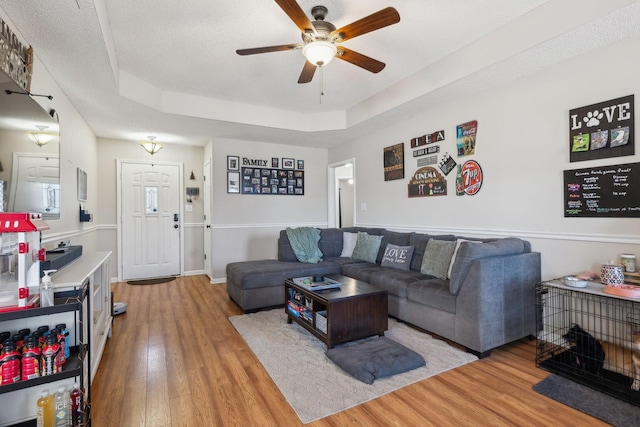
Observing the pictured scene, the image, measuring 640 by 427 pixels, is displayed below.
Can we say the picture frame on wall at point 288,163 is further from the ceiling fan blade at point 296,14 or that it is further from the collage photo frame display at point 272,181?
the ceiling fan blade at point 296,14

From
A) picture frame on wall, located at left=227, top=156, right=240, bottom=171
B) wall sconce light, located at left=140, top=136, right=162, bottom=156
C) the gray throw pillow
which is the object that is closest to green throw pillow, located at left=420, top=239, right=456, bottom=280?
the gray throw pillow

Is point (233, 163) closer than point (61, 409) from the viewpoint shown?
No

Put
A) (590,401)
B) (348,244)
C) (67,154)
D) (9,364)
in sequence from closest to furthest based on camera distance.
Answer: (9,364) → (590,401) → (67,154) → (348,244)

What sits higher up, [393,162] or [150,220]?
[393,162]

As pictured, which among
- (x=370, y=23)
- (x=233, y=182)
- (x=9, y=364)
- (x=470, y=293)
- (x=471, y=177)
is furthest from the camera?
(x=233, y=182)

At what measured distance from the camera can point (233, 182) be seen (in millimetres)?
5109

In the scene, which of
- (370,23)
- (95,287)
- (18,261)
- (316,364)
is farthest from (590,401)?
(95,287)

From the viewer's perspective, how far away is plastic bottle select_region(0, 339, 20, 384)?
4.47ft

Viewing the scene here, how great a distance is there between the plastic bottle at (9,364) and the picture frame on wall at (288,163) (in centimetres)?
447

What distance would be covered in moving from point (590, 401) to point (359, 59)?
2.77m

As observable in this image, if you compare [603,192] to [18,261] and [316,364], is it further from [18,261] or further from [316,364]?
[18,261]

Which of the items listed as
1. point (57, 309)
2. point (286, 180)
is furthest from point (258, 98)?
point (57, 309)

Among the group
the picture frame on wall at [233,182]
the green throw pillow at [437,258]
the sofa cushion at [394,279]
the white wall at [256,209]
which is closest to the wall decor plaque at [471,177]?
the green throw pillow at [437,258]

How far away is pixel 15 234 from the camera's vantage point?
146 cm
